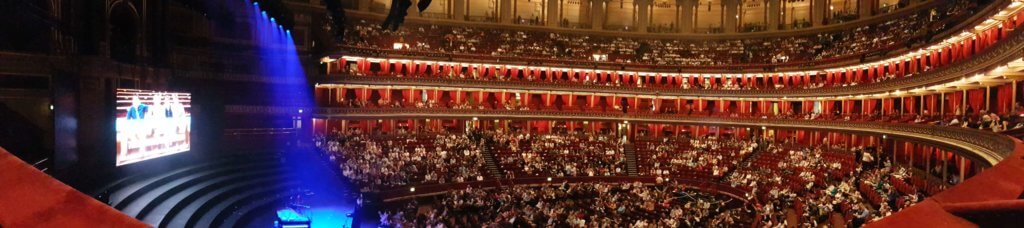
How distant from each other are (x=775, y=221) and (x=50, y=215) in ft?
71.1

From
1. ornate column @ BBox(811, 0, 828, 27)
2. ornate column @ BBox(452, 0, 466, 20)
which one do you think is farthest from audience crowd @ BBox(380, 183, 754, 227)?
ornate column @ BBox(811, 0, 828, 27)

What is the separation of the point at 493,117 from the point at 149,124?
1019 inches

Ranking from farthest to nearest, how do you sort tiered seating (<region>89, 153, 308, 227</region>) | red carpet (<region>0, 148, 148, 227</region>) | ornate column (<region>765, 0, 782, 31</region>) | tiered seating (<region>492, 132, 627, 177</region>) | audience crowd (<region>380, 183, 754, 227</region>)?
ornate column (<region>765, 0, 782, 31</region>) < tiered seating (<region>492, 132, 627, 177</region>) < audience crowd (<region>380, 183, 754, 227</region>) < tiered seating (<region>89, 153, 308, 227</region>) < red carpet (<region>0, 148, 148, 227</region>)

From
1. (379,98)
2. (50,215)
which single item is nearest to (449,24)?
(379,98)

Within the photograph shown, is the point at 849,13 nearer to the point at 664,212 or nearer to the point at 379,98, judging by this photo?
the point at 664,212

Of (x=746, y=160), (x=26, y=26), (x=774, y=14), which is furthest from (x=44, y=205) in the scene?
(x=774, y=14)

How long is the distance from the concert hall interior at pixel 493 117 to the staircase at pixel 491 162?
0.17m

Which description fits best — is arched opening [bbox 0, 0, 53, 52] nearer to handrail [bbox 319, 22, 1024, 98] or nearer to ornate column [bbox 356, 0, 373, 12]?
handrail [bbox 319, 22, 1024, 98]

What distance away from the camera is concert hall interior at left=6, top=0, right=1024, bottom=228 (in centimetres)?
1391

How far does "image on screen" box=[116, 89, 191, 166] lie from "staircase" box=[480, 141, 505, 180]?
1577 centimetres

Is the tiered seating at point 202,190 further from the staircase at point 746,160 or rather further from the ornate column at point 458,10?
the ornate column at point 458,10

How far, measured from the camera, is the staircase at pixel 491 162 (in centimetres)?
3092

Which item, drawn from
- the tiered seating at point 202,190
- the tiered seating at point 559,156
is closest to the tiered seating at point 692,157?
the tiered seating at point 559,156

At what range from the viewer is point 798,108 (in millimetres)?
43500
